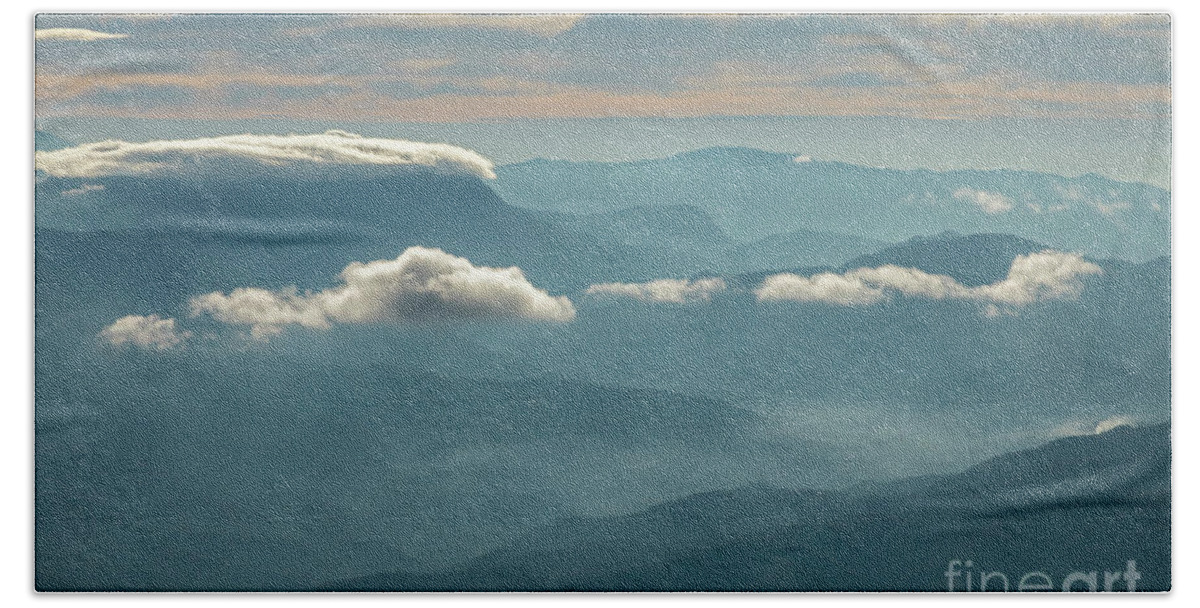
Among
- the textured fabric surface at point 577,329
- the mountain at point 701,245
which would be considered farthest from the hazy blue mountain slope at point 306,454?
the mountain at point 701,245

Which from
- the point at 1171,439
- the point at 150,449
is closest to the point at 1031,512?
the point at 1171,439

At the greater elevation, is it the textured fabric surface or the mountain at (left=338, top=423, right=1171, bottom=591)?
the textured fabric surface

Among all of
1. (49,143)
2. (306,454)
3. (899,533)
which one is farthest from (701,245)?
(49,143)

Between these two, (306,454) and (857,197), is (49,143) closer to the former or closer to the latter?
(306,454)

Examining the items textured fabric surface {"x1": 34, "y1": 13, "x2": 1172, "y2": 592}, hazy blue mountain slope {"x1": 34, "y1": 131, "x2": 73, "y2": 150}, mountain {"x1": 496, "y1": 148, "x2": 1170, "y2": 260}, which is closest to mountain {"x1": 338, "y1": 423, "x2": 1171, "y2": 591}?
textured fabric surface {"x1": 34, "y1": 13, "x2": 1172, "y2": 592}

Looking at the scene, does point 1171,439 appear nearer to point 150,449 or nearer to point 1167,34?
point 1167,34

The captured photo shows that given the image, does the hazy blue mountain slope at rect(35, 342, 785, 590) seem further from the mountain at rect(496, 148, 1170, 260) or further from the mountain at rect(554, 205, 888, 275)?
the mountain at rect(496, 148, 1170, 260)
